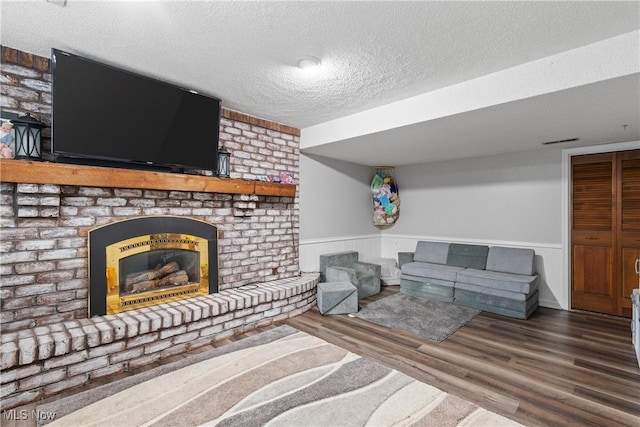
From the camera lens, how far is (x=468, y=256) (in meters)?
4.45

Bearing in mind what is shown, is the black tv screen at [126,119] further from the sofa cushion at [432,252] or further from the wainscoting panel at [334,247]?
the sofa cushion at [432,252]

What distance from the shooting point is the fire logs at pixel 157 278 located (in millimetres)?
2760

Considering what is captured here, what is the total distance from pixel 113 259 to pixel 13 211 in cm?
72

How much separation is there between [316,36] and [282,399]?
7.64 ft

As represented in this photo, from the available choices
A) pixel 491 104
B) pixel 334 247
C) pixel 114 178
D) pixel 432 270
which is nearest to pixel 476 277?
pixel 432 270

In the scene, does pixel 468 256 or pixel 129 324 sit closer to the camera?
pixel 129 324

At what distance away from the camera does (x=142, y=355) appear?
246 cm

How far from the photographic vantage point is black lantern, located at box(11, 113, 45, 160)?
7.02ft

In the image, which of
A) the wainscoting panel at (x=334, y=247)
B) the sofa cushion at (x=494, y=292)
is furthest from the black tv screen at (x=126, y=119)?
the sofa cushion at (x=494, y=292)

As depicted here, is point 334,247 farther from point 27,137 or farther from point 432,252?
point 27,137

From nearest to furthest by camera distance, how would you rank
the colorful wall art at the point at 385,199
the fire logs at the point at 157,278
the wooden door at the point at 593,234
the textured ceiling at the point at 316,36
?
the textured ceiling at the point at 316,36
the fire logs at the point at 157,278
the wooden door at the point at 593,234
the colorful wall art at the point at 385,199

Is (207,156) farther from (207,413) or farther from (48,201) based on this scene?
(207,413)

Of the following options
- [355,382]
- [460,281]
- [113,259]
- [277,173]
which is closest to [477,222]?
[460,281]

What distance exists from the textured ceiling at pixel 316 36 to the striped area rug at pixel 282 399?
7.59 ft
